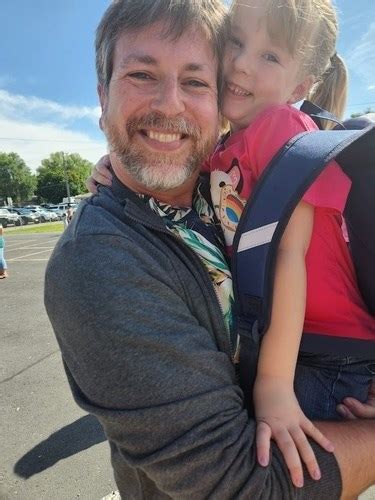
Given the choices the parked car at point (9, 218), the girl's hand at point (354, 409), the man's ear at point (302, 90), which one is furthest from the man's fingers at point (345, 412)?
the parked car at point (9, 218)

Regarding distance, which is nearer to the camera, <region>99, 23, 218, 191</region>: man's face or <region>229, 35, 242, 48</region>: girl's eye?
<region>99, 23, 218, 191</region>: man's face

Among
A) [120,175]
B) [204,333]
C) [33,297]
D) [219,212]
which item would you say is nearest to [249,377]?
[204,333]

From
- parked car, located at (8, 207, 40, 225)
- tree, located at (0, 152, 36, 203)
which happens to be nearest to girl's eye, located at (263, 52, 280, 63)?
parked car, located at (8, 207, 40, 225)

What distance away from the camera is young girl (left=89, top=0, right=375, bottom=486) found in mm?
1250

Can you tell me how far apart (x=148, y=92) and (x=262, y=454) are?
1.27m

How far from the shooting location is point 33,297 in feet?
27.6

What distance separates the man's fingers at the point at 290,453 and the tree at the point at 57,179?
76589 millimetres

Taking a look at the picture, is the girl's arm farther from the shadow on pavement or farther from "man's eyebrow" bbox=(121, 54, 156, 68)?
the shadow on pavement

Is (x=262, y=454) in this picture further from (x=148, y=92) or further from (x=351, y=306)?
(x=148, y=92)

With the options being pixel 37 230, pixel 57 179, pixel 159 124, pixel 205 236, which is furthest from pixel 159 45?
pixel 57 179

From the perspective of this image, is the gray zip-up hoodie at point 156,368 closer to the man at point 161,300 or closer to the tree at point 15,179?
the man at point 161,300

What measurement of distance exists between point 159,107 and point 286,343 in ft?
3.15

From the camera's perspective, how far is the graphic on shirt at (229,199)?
1.45 metres

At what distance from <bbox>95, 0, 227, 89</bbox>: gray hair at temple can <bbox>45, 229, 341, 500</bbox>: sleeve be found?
87 cm
